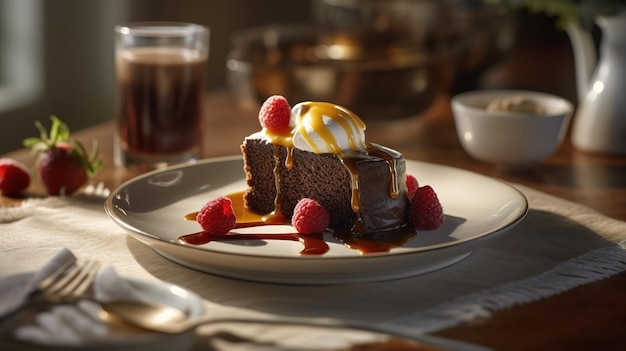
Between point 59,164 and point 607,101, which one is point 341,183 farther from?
point 607,101

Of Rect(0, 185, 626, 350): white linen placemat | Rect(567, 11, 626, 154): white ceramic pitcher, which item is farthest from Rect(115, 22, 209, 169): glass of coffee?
Rect(567, 11, 626, 154): white ceramic pitcher

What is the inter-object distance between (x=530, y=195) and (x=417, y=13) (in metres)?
1.20

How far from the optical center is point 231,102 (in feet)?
8.85

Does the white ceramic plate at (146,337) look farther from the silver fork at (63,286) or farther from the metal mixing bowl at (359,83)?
the metal mixing bowl at (359,83)

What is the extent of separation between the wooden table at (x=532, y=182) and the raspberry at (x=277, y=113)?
495mm

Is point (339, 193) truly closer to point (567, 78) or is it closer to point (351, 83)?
point (351, 83)

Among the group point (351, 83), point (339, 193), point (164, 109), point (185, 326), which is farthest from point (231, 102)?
point (185, 326)

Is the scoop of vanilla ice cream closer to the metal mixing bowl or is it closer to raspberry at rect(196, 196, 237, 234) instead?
raspberry at rect(196, 196, 237, 234)

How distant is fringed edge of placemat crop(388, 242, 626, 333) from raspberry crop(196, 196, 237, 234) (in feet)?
1.15

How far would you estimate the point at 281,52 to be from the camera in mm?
2701

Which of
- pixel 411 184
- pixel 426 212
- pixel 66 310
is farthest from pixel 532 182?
pixel 66 310

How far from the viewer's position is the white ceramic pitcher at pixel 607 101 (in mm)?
2068

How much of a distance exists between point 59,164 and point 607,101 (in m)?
1.25

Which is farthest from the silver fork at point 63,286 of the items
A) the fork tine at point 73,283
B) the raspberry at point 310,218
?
the raspberry at point 310,218
